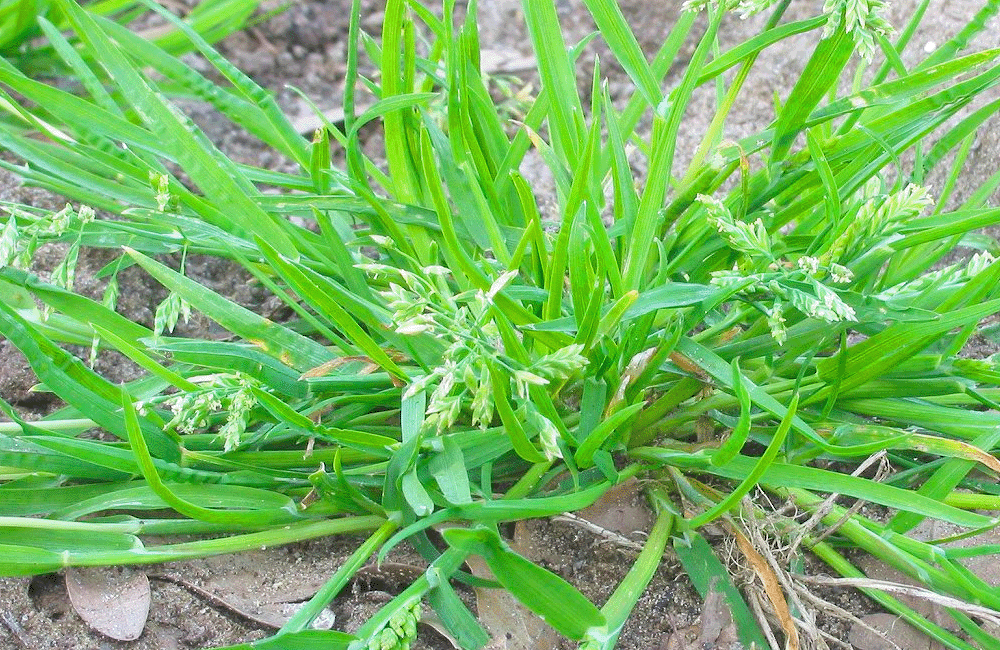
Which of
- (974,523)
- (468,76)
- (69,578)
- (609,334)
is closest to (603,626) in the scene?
(609,334)

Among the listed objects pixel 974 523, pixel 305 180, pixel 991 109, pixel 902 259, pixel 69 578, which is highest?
pixel 991 109

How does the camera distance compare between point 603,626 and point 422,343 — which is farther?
point 422,343

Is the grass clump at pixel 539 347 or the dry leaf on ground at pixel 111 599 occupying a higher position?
the grass clump at pixel 539 347

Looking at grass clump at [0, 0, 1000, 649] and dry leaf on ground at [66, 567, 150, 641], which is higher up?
grass clump at [0, 0, 1000, 649]

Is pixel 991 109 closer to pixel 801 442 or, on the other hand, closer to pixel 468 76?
pixel 801 442

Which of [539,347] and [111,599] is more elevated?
Result: [539,347]

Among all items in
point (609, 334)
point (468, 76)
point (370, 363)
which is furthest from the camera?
point (468, 76)

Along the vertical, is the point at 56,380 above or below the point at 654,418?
above

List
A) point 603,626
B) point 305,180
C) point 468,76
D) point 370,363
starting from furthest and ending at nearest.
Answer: point 305,180
point 468,76
point 370,363
point 603,626
